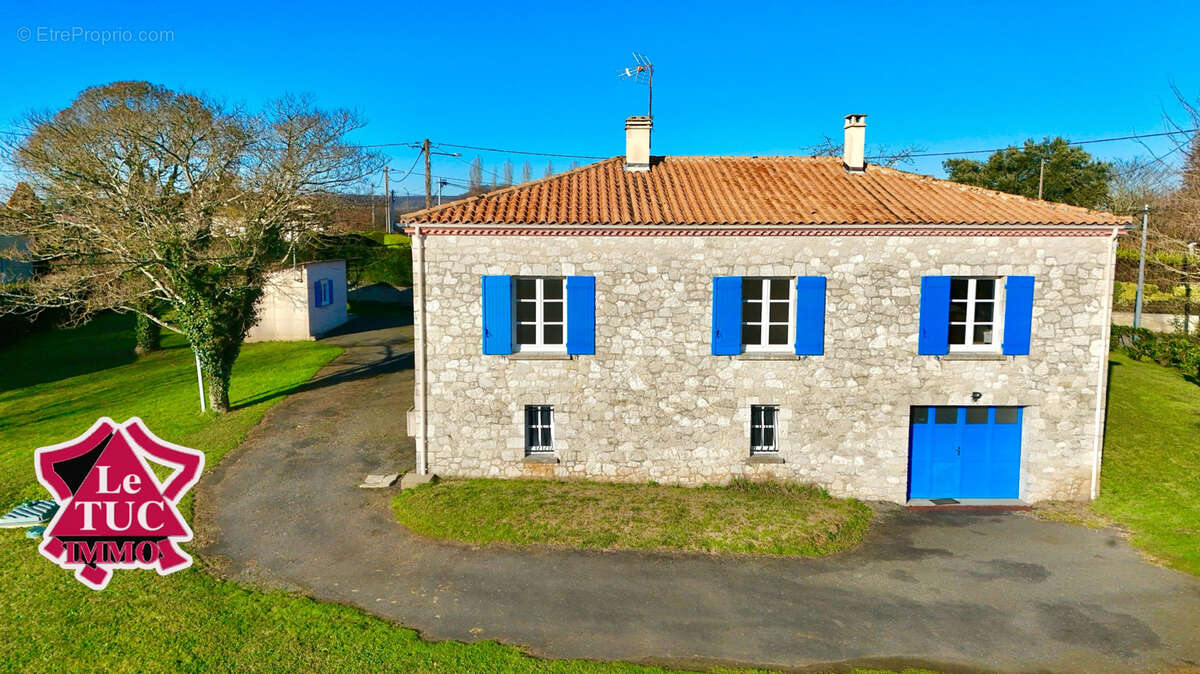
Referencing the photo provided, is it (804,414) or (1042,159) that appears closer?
(804,414)

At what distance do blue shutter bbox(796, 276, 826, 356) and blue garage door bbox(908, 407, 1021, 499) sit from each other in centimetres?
271

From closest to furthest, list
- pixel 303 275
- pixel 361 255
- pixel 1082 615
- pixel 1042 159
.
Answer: pixel 1082 615
pixel 303 275
pixel 1042 159
pixel 361 255

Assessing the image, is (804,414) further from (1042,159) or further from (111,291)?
(1042,159)

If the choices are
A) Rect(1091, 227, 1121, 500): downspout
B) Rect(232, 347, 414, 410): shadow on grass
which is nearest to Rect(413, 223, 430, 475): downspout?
Rect(232, 347, 414, 410): shadow on grass

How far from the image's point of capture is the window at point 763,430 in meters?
14.7

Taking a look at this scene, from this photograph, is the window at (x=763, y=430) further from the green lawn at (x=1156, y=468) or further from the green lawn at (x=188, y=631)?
the green lawn at (x=188, y=631)

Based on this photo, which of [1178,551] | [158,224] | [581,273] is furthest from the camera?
[158,224]

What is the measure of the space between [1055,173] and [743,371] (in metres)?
38.9

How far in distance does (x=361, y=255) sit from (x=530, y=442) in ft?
120

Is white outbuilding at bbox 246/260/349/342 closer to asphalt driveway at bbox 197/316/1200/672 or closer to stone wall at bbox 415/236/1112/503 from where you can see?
asphalt driveway at bbox 197/316/1200/672

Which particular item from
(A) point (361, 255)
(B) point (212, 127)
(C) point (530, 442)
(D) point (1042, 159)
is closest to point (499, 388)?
(C) point (530, 442)

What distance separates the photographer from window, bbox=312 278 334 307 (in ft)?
109

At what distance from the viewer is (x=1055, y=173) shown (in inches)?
1667

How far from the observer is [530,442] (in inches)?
585
